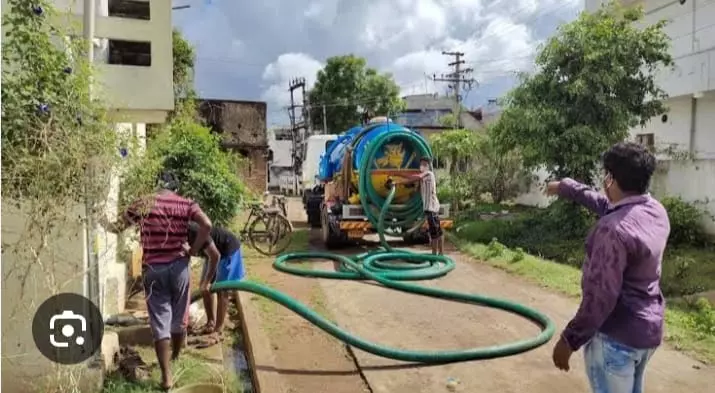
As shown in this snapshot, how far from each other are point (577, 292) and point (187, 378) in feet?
16.8

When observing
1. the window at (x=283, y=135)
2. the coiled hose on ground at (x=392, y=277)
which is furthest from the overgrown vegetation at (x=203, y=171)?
the window at (x=283, y=135)

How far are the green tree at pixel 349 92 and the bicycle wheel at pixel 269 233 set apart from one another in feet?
75.6

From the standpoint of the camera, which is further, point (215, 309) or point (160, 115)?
point (215, 309)

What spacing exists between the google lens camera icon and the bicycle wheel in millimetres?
6316

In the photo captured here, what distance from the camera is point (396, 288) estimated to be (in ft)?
25.3

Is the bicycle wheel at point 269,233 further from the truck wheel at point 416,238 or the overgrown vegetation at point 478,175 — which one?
the overgrown vegetation at point 478,175

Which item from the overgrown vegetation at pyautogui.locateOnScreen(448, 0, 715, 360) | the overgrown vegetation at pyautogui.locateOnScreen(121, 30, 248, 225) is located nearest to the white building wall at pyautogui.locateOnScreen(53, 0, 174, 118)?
the overgrown vegetation at pyautogui.locateOnScreen(121, 30, 248, 225)

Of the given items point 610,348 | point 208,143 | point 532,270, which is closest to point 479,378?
point 610,348

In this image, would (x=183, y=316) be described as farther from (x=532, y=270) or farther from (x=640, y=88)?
(x=640, y=88)

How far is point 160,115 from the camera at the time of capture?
18.9 feet

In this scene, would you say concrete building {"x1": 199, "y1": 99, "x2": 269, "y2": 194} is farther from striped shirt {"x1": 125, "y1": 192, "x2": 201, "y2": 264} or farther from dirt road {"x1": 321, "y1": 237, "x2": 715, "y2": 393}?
striped shirt {"x1": 125, "y1": 192, "x2": 201, "y2": 264}

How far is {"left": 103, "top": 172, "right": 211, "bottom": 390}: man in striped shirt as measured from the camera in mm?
4508

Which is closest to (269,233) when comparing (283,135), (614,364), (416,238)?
(416,238)

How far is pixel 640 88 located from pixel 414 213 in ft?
19.3
